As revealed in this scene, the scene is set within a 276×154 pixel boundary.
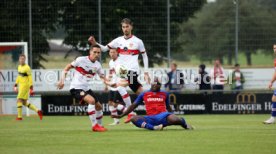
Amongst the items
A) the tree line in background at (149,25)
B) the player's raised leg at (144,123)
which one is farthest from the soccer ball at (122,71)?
the tree line in background at (149,25)

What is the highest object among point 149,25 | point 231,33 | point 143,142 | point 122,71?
point 149,25

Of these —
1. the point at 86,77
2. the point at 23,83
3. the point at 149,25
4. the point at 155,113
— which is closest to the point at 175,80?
the point at 149,25

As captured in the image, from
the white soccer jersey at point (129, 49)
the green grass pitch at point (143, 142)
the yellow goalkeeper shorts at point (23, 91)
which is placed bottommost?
the green grass pitch at point (143, 142)

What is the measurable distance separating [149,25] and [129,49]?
29.7 ft

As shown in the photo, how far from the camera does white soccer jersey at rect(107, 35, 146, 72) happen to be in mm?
20062

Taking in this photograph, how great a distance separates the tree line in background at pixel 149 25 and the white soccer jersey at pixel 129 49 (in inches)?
343

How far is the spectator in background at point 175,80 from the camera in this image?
2933 centimetres

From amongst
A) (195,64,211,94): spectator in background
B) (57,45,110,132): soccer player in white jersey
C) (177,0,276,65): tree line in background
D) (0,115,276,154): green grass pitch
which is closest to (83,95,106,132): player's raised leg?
Answer: (57,45,110,132): soccer player in white jersey

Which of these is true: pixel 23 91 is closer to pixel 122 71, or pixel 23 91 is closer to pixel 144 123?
pixel 122 71

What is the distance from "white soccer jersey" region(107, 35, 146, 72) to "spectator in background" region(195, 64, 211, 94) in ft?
31.8

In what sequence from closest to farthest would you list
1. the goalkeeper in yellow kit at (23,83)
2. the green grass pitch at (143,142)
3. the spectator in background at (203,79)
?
the green grass pitch at (143,142) → the goalkeeper in yellow kit at (23,83) → the spectator in background at (203,79)

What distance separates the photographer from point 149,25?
29.0 meters

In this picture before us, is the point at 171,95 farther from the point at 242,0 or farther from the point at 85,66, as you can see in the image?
the point at 85,66

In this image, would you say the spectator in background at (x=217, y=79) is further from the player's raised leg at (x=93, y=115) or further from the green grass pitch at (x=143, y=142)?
the player's raised leg at (x=93, y=115)
